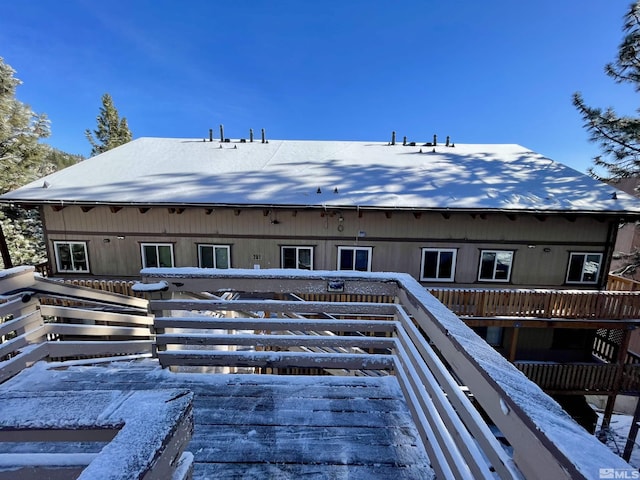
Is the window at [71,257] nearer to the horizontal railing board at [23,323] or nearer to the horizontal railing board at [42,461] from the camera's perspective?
the horizontal railing board at [23,323]

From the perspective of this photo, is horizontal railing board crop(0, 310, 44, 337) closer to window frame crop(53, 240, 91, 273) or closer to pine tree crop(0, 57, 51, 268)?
window frame crop(53, 240, 91, 273)

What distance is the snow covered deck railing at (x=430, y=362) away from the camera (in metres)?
0.85

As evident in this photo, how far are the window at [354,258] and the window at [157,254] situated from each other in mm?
5179

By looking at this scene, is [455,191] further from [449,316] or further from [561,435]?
[561,435]

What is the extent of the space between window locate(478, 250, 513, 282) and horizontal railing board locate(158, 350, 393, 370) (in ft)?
23.9


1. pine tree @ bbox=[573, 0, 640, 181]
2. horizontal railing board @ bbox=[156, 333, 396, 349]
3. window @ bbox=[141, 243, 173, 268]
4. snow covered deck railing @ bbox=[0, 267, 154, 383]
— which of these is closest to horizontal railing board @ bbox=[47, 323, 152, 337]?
snow covered deck railing @ bbox=[0, 267, 154, 383]

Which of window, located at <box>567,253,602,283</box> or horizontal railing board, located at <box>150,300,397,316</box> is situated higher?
horizontal railing board, located at <box>150,300,397,316</box>

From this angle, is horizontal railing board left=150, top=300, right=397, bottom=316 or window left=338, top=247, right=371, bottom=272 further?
window left=338, top=247, right=371, bottom=272

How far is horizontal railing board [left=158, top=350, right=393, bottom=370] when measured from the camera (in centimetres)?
256

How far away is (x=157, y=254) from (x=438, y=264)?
8.57 metres

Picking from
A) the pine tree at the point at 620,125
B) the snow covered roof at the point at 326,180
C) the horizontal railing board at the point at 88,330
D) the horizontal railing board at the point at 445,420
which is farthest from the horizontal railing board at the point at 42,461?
the pine tree at the point at 620,125

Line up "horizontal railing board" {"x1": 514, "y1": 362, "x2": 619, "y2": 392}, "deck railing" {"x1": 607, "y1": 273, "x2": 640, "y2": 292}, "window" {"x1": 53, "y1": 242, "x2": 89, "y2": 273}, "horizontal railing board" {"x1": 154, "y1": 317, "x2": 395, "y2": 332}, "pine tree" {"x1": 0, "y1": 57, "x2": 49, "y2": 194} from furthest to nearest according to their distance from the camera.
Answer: "pine tree" {"x1": 0, "y1": 57, "x2": 49, "y2": 194} → "window" {"x1": 53, "y1": 242, "x2": 89, "y2": 273} → "deck railing" {"x1": 607, "y1": 273, "x2": 640, "y2": 292} → "horizontal railing board" {"x1": 514, "y1": 362, "x2": 619, "y2": 392} → "horizontal railing board" {"x1": 154, "y1": 317, "x2": 395, "y2": 332}

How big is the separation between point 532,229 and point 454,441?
885 cm

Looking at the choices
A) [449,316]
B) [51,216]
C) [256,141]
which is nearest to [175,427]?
[449,316]
